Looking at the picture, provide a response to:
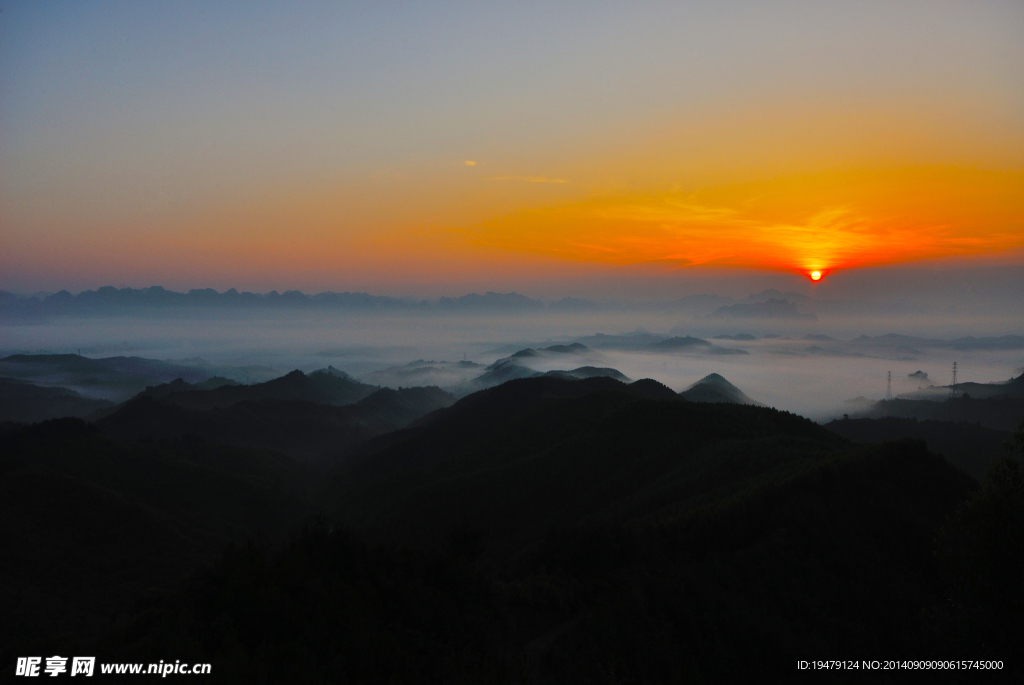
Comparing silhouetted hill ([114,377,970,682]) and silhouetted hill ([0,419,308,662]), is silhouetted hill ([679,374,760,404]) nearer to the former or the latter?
silhouetted hill ([0,419,308,662])

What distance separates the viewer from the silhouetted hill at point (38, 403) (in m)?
149

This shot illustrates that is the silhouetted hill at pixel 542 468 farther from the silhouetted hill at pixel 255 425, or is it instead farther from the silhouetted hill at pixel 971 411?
the silhouetted hill at pixel 971 411

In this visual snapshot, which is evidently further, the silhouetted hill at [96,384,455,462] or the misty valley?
the silhouetted hill at [96,384,455,462]

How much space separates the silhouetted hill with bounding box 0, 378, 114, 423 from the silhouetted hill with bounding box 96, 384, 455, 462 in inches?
1870

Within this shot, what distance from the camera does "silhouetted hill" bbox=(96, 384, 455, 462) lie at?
99.8 m

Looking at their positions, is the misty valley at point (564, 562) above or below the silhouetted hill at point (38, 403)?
above

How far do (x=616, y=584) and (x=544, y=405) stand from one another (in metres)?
57.9

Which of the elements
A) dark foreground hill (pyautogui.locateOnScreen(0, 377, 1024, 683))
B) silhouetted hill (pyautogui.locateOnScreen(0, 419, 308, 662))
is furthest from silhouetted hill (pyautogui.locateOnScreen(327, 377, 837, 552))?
silhouetted hill (pyautogui.locateOnScreen(0, 419, 308, 662))

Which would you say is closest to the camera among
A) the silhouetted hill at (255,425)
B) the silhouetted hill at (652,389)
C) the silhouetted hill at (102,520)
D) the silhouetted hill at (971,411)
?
the silhouetted hill at (102,520)

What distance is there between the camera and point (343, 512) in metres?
62.4

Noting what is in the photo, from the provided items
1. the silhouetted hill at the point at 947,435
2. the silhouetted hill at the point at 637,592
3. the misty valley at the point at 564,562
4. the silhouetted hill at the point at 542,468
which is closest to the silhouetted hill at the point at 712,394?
the silhouetted hill at the point at 947,435

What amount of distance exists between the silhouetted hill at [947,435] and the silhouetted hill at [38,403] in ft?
590

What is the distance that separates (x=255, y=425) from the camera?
357ft

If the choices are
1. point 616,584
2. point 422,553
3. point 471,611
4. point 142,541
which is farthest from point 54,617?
point 616,584
